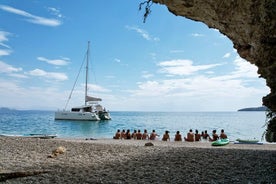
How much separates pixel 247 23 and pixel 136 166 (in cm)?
550

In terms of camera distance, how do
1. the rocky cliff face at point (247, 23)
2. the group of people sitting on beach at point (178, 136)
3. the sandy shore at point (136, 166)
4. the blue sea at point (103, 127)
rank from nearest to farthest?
the sandy shore at point (136, 166)
the rocky cliff face at point (247, 23)
the group of people sitting on beach at point (178, 136)
the blue sea at point (103, 127)

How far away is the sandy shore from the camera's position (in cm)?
858

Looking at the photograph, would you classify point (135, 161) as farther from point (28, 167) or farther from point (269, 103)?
point (269, 103)

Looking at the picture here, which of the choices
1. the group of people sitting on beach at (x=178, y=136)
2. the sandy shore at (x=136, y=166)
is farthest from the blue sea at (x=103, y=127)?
the group of people sitting on beach at (x=178, y=136)

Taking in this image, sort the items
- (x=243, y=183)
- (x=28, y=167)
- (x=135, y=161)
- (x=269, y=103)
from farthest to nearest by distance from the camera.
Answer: (x=135, y=161) → (x=28, y=167) → (x=269, y=103) → (x=243, y=183)

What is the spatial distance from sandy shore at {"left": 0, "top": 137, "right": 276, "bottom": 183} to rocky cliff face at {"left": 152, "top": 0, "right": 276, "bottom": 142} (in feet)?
6.05

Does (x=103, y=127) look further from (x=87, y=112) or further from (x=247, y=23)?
(x=247, y=23)

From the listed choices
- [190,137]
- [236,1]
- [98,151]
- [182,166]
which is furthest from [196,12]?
[190,137]

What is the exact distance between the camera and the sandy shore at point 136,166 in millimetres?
8578

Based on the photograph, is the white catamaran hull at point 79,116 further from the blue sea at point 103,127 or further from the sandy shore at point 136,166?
the sandy shore at point 136,166

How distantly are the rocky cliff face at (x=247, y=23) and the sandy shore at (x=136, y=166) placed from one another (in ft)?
6.05

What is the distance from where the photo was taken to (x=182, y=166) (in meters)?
10.2

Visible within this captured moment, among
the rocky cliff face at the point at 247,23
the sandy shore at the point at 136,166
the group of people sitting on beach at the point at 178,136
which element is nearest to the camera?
the sandy shore at the point at 136,166

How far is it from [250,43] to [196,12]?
6.50ft
